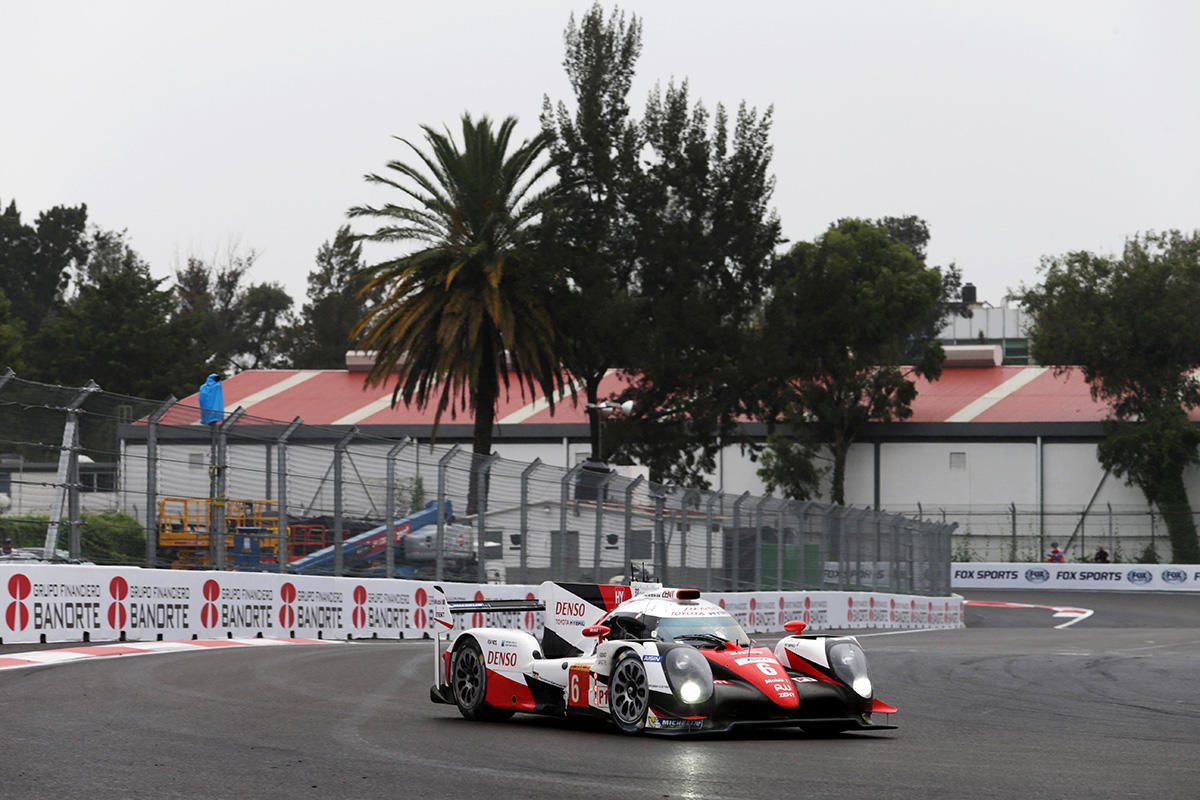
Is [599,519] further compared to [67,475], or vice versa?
[599,519]

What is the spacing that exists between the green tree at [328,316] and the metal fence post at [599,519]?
72027mm

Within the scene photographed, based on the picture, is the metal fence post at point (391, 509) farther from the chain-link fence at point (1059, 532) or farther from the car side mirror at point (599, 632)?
the chain-link fence at point (1059, 532)

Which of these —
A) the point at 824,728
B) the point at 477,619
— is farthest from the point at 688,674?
the point at 477,619

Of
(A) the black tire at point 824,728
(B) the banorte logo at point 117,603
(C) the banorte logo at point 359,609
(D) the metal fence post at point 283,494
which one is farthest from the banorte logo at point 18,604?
(A) the black tire at point 824,728

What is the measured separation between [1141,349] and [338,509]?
4622cm

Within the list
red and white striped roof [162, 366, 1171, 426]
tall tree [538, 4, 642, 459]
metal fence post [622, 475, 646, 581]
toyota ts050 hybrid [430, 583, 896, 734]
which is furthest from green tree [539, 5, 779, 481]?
toyota ts050 hybrid [430, 583, 896, 734]

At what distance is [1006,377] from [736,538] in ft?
127

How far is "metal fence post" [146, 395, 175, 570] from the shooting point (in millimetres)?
19016

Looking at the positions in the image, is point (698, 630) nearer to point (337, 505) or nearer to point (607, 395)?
point (337, 505)

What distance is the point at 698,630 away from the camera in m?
11.2

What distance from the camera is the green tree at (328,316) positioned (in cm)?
9838

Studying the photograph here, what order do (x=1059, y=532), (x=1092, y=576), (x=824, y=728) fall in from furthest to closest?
(x=1059, y=532) < (x=1092, y=576) < (x=824, y=728)

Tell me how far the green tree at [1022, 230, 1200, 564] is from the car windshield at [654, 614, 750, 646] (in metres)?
48.8

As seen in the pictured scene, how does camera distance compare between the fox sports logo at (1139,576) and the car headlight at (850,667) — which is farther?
the fox sports logo at (1139,576)
